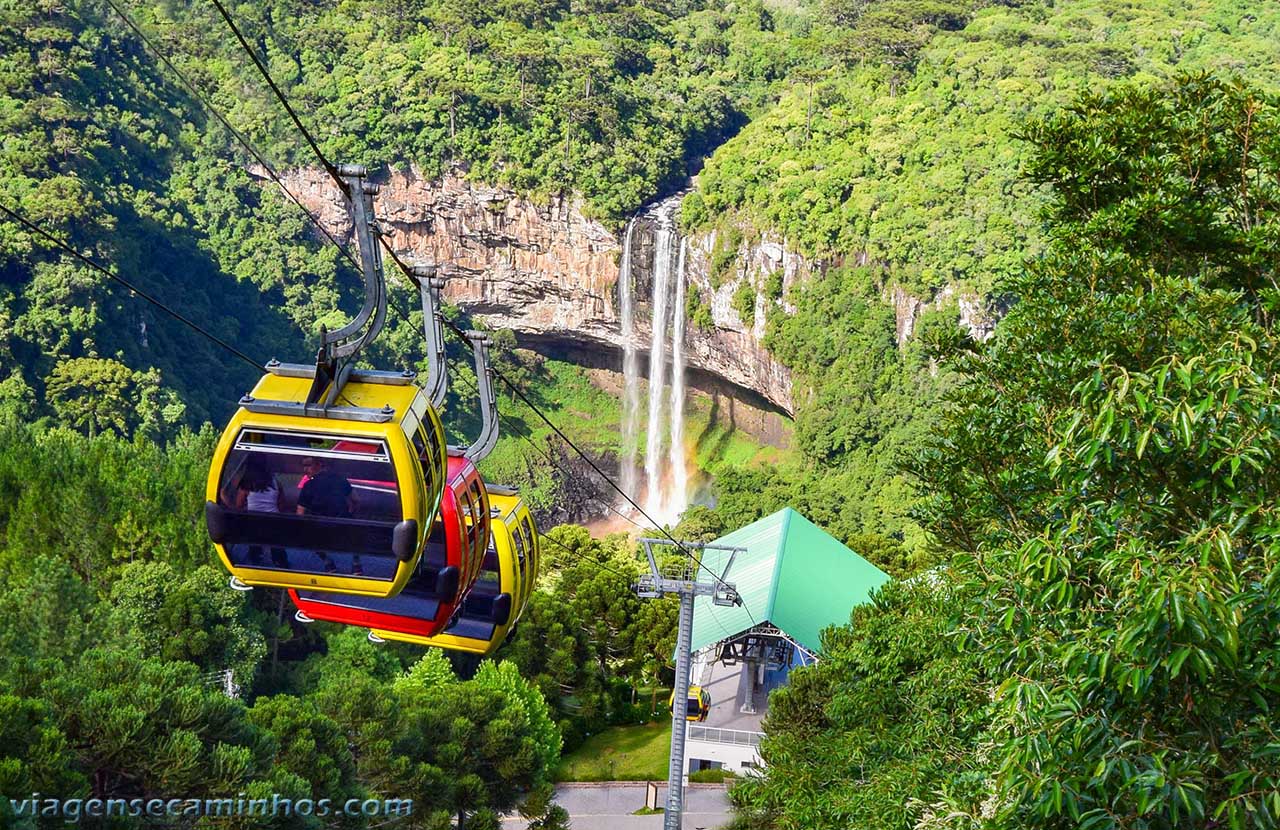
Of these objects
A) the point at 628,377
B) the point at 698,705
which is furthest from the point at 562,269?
the point at 698,705

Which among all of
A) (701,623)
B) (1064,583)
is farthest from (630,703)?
(1064,583)

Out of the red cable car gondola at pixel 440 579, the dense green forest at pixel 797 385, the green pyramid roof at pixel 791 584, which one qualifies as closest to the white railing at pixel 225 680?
the dense green forest at pixel 797 385

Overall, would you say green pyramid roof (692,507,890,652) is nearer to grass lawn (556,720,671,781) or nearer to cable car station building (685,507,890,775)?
cable car station building (685,507,890,775)

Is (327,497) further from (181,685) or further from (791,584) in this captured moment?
(791,584)

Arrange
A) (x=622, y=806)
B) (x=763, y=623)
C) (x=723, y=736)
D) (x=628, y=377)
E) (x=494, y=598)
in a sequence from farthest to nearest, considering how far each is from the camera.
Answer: (x=628, y=377) → (x=763, y=623) → (x=723, y=736) → (x=622, y=806) → (x=494, y=598)

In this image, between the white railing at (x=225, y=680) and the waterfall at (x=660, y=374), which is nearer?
the white railing at (x=225, y=680)

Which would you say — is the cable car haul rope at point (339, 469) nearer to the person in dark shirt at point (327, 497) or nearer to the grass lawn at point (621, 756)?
the person in dark shirt at point (327, 497)
